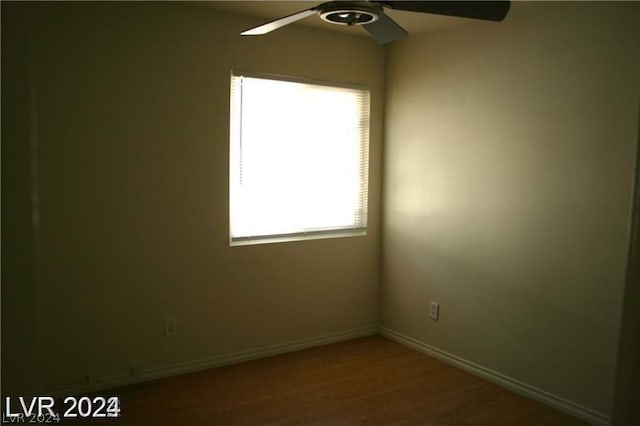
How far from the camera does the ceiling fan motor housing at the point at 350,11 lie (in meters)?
1.96

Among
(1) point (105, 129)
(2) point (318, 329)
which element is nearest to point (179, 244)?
(1) point (105, 129)

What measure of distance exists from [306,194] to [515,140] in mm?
1465

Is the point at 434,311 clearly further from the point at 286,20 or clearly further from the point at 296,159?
the point at 286,20

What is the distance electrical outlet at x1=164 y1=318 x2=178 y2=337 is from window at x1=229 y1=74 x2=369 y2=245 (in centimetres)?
66

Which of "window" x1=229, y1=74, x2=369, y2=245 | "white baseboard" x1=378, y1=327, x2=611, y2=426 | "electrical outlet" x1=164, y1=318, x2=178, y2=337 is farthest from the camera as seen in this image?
"window" x1=229, y1=74, x2=369, y2=245

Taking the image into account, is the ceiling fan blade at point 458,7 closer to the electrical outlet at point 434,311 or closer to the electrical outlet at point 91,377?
the electrical outlet at point 434,311

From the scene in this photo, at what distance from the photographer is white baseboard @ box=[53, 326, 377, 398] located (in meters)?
3.10

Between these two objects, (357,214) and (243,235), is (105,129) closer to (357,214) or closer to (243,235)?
(243,235)

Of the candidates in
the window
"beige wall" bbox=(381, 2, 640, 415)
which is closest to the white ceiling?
"beige wall" bbox=(381, 2, 640, 415)

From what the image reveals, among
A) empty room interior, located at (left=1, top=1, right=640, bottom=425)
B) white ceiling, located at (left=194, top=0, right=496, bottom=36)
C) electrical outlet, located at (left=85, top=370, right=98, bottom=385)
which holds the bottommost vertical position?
electrical outlet, located at (left=85, top=370, right=98, bottom=385)

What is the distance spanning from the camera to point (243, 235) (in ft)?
11.9

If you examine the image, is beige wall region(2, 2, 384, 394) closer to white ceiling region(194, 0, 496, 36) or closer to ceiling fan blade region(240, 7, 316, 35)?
white ceiling region(194, 0, 496, 36)

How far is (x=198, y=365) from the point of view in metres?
3.48

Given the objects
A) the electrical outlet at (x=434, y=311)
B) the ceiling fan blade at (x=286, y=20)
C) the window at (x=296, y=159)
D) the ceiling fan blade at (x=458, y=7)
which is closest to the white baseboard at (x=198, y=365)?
the electrical outlet at (x=434, y=311)
